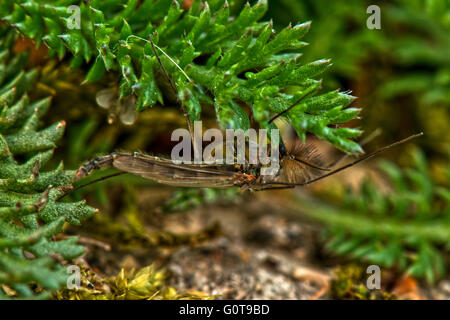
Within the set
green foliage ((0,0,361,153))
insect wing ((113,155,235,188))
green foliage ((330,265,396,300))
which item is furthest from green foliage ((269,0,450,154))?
insect wing ((113,155,235,188))

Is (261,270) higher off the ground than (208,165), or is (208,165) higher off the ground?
(208,165)

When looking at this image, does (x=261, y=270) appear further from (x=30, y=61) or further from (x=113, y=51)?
(x=30, y=61)

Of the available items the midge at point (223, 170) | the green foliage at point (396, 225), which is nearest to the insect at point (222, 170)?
the midge at point (223, 170)

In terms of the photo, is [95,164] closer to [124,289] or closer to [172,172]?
[172,172]
